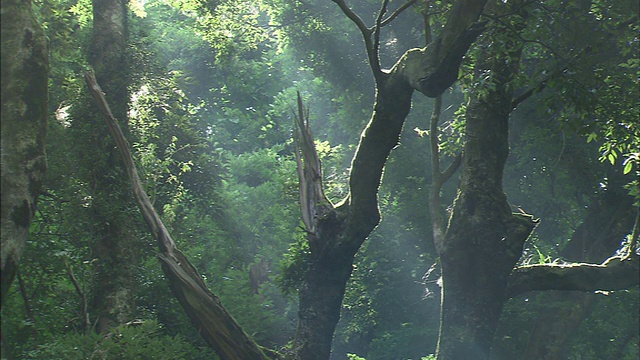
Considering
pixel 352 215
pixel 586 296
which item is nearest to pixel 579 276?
pixel 352 215

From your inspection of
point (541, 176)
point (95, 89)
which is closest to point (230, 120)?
point (541, 176)

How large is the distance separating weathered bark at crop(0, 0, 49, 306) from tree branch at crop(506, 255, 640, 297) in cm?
709

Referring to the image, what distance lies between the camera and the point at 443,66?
8625 millimetres

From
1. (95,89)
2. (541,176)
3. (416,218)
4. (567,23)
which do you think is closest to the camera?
(95,89)

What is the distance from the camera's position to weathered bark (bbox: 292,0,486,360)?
388 inches

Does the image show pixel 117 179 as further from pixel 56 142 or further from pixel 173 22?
pixel 173 22

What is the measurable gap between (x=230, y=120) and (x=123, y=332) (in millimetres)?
28094

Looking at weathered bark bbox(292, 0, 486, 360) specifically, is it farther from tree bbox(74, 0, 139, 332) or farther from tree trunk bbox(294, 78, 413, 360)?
tree bbox(74, 0, 139, 332)

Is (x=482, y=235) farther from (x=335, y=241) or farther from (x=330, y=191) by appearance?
(x=330, y=191)

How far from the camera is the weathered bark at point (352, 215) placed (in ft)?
32.3

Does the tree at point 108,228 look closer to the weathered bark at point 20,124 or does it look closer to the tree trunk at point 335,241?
the tree trunk at point 335,241

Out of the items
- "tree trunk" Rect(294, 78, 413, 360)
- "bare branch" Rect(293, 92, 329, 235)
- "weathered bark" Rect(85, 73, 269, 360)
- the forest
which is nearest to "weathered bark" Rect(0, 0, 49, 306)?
the forest

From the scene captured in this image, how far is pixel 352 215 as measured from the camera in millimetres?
10648

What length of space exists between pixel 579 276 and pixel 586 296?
5.10 metres
